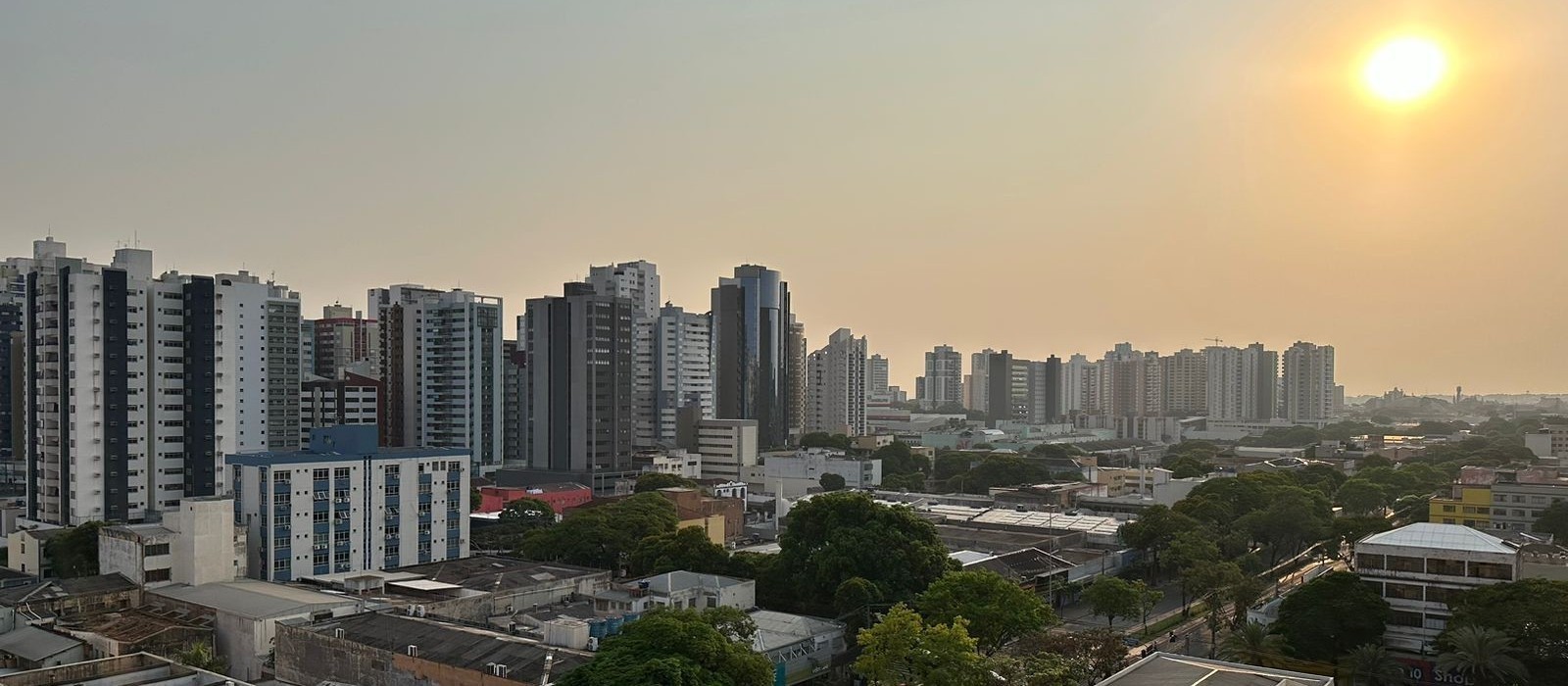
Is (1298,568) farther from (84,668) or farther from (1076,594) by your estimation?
(84,668)

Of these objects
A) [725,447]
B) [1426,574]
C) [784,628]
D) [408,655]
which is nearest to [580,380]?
[725,447]

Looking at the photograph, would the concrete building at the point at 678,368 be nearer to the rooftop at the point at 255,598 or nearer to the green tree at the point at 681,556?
the green tree at the point at 681,556

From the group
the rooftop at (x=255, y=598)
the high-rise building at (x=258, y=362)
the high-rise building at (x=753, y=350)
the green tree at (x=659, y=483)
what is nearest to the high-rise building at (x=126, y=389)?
the high-rise building at (x=258, y=362)

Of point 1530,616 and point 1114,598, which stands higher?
point 1530,616

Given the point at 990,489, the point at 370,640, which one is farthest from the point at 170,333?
the point at 990,489

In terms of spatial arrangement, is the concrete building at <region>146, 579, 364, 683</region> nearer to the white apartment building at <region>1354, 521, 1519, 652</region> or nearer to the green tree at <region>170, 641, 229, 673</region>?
the green tree at <region>170, 641, 229, 673</region>

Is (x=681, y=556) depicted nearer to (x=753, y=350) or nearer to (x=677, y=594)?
(x=677, y=594)
